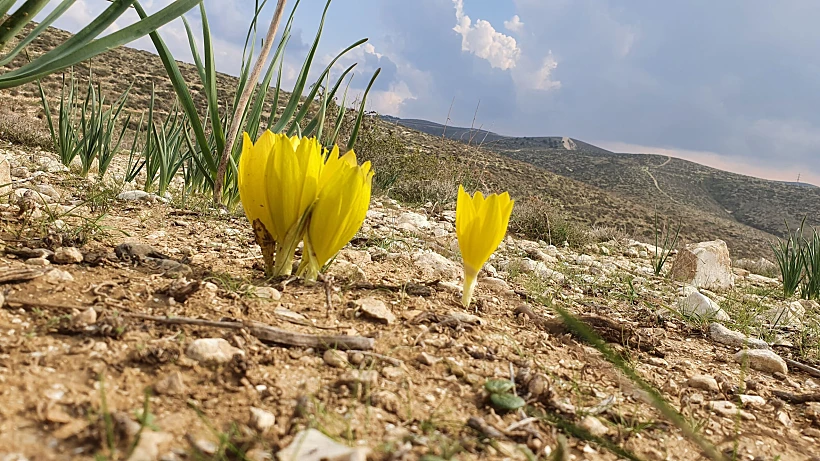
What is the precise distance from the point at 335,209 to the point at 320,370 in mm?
451

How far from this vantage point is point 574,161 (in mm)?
36469

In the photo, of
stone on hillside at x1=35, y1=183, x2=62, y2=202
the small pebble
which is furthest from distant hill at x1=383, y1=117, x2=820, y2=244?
the small pebble

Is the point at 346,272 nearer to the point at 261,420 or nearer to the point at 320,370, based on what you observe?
the point at 320,370

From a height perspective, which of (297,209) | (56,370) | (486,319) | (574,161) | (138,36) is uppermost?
(574,161)

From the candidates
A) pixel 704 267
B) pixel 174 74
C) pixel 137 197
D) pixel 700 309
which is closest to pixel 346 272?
pixel 174 74

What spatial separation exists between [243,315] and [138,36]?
2.89 feet

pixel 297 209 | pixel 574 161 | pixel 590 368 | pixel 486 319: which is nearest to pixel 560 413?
pixel 590 368

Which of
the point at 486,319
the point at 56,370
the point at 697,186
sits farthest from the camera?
the point at 697,186

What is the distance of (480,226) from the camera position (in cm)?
130

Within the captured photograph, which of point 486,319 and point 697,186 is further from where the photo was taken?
point 697,186

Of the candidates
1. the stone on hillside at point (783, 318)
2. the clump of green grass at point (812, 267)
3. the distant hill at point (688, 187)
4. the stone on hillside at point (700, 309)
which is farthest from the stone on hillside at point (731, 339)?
the distant hill at point (688, 187)

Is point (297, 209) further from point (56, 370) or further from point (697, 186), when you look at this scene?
point (697, 186)

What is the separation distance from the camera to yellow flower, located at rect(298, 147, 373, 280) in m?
1.22

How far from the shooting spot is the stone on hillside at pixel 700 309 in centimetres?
205
